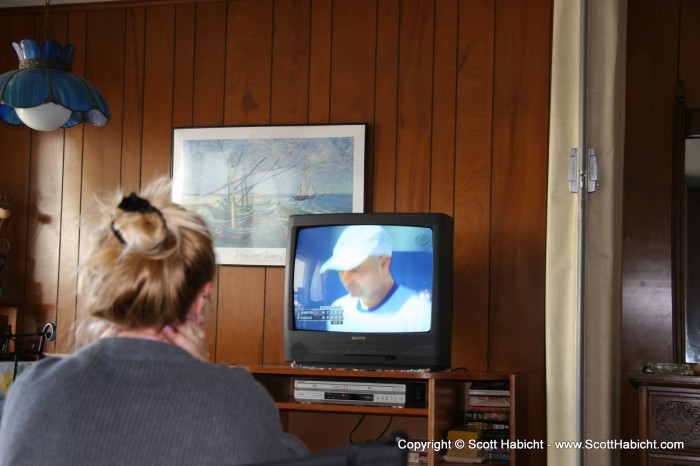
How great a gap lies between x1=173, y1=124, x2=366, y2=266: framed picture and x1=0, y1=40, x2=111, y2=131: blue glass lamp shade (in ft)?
3.15

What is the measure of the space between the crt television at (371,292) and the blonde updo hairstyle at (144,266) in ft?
7.24

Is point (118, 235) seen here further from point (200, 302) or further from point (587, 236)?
point (587, 236)

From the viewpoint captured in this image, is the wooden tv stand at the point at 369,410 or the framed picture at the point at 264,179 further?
the framed picture at the point at 264,179

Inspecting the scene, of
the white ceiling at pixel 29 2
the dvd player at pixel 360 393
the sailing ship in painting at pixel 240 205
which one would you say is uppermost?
the white ceiling at pixel 29 2

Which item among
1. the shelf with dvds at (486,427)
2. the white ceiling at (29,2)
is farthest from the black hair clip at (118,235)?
the white ceiling at (29,2)

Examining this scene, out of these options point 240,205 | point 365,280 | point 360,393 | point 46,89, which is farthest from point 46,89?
point 360,393

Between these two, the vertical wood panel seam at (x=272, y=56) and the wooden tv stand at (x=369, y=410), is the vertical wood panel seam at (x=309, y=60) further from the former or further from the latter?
the wooden tv stand at (x=369, y=410)

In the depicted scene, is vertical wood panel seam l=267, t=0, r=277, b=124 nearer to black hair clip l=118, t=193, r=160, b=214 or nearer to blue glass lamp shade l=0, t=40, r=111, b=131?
blue glass lamp shade l=0, t=40, r=111, b=131

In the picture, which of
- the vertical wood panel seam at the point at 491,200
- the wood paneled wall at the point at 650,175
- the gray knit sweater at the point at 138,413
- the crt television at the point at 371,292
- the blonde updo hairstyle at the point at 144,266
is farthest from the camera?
the vertical wood panel seam at the point at 491,200

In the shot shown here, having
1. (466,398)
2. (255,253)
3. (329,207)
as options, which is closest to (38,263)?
(255,253)

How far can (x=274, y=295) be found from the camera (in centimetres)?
407

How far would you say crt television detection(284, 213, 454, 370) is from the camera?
3422 millimetres

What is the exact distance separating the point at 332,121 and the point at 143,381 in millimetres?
3027

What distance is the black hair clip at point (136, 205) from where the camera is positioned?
4.19 ft
